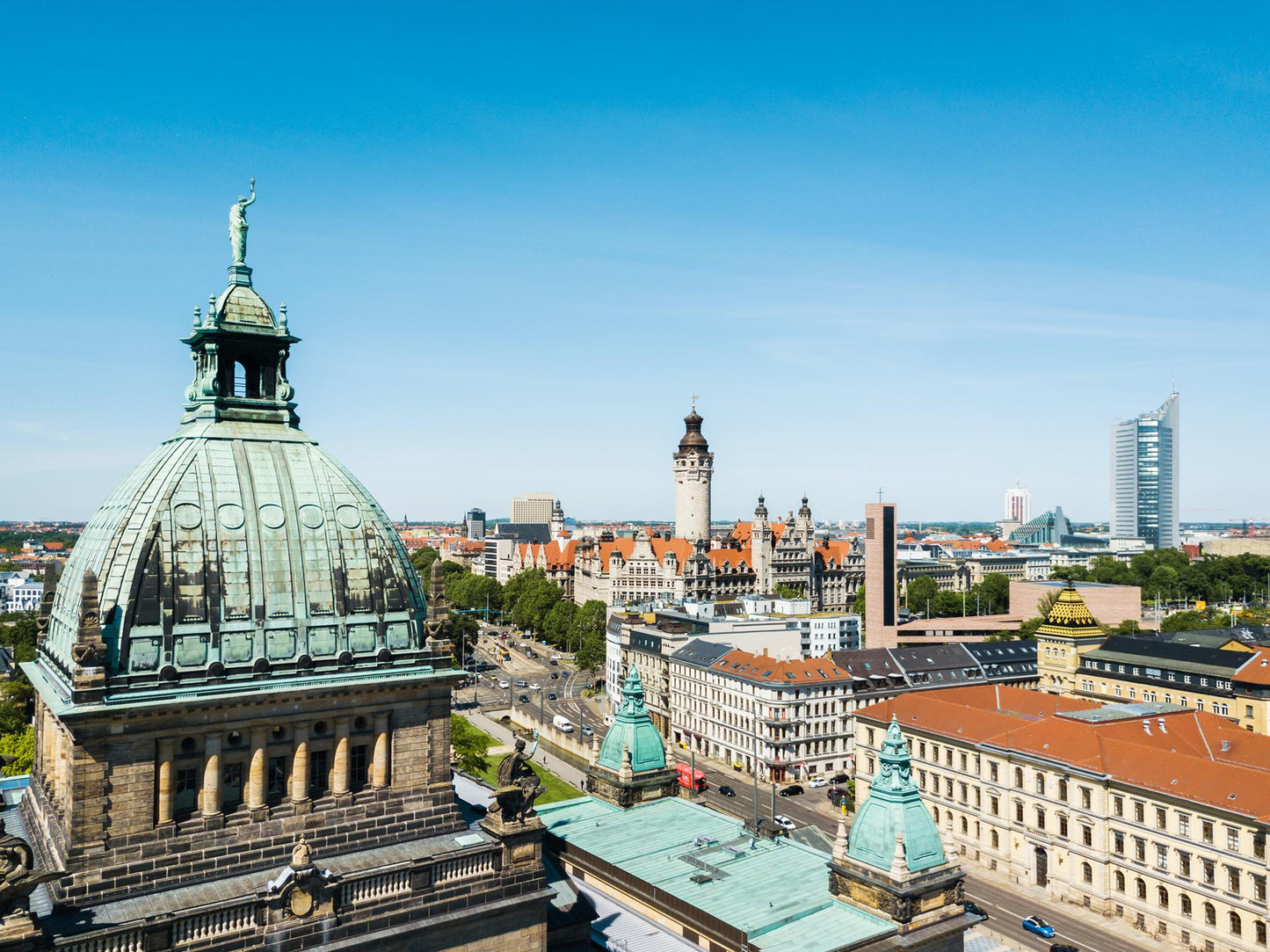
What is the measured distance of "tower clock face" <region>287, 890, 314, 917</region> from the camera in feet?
96.3

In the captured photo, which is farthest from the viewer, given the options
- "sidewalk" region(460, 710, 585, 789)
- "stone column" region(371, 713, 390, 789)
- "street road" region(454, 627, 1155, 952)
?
"sidewalk" region(460, 710, 585, 789)

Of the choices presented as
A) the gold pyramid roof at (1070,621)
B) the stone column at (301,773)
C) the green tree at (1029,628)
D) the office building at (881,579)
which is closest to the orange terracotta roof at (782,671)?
the gold pyramid roof at (1070,621)

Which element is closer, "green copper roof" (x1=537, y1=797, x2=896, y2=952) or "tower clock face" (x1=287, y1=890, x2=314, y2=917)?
"tower clock face" (x1=287, y1=890, x2=314, y2=917)

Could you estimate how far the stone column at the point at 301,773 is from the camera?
32.6 metres

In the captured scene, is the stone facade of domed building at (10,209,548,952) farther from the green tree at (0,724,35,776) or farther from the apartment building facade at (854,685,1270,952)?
the green tree at (0,724,35,776)

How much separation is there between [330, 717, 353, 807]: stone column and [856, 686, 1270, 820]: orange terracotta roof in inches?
2566

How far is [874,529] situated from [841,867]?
131 meters

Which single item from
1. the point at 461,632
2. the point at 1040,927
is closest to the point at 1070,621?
the point at 1040,927

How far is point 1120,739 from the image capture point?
3356 inches

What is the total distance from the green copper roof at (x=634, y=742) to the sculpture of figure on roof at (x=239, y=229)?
109 ft

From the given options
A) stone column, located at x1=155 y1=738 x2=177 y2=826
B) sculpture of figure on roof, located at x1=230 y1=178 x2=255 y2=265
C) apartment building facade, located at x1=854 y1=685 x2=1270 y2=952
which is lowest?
apartment building facade, located at x1=854 y1=685 x2=1270 y2=952

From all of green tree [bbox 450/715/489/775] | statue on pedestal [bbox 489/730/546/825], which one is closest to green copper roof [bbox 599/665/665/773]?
statue on pedestal [bbox 489/730/546/825]

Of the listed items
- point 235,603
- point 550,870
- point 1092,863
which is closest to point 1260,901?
point 1092,863

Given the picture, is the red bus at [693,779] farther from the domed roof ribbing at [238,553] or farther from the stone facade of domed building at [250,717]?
the domed roof ribbing at [238,553]
